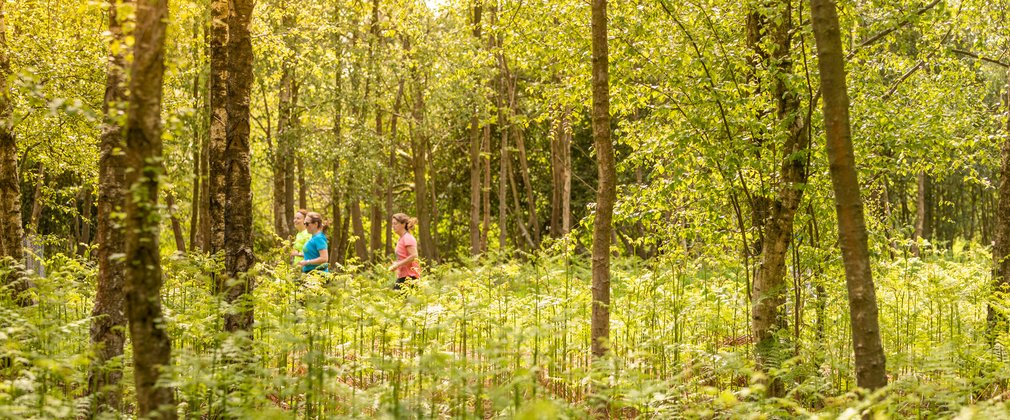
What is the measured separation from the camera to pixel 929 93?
986cm

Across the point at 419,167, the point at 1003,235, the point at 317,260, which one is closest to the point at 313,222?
the point at 317,260

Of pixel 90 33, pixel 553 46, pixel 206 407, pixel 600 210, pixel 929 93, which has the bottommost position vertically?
pixel 206 407

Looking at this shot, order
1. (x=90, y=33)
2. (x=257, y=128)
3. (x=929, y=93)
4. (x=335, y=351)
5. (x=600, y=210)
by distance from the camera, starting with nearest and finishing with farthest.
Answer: (x=600, y=210) < (x=335, y=351) < (x=929, y=93) < (x=90, y=33) < (x=257, y=128)

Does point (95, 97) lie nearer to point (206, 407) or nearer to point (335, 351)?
point (335, 351)

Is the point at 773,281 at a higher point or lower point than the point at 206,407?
higher

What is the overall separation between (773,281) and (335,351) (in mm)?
4724

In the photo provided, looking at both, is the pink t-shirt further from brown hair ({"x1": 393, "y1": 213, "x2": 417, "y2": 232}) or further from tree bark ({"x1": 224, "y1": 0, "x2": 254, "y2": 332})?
tree bark ({"x1": 224, "y1": 0, "x2": 254, "y2": 332})

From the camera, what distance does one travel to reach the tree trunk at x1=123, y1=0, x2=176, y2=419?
13.6ft

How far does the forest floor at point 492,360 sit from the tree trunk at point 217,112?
26.0 inches

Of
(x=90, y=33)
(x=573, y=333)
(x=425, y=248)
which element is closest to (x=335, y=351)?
(x=573, y=333)

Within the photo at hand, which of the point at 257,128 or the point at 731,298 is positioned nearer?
the point at 731,298

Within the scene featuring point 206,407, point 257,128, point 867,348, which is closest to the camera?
point 867,348

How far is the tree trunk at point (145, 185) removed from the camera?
413 centimetres

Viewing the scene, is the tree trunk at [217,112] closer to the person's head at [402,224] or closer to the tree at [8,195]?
the tree at [8,195]
